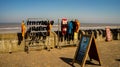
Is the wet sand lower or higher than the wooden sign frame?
lower

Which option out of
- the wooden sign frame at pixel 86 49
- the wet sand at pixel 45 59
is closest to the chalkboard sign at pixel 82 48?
the wooden sign frame at pixel 86 49

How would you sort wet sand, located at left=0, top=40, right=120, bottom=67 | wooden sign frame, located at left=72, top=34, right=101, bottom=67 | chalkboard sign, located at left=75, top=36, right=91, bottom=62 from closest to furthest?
wooden sign frame, located at left=72, top=34, right=101, bottom=67
chalkboard sign, located at left=75, top=36, right=91, bottom=62
wet sand, located at left=0, top=40, right=120, bottom=67

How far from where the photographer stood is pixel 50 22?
526 inches

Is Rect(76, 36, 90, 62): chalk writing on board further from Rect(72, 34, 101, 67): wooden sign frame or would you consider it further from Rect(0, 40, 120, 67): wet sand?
Rect(0, 40, 120, 67): wet sand

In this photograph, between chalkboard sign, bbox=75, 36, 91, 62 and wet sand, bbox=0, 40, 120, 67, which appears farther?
wet sand, bbox=0, 40, 120, 67

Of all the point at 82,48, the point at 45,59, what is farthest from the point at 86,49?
the point at 45,59

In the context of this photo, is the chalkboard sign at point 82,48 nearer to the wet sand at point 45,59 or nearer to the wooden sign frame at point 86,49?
the wooden sign frame at point 86,49

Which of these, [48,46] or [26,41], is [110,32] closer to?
[48,46]

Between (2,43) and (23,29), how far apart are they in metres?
1.57

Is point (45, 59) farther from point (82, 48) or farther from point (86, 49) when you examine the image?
point (86, 49)

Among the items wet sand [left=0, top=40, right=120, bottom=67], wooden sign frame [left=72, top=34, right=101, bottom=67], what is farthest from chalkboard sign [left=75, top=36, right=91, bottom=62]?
wet sand [left=0, top=40, right=120, bottom=67]

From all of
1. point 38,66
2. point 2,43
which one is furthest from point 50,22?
point 38,66

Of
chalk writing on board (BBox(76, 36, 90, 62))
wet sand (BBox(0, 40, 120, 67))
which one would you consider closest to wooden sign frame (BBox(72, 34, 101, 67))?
chalk writing on board (BBox(76, 36, 90, 62))

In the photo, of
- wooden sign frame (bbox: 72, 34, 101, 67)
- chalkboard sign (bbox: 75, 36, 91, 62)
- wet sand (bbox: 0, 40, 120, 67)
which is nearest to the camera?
wooden sign frame (bbox: 72, 34, 101, 67)
